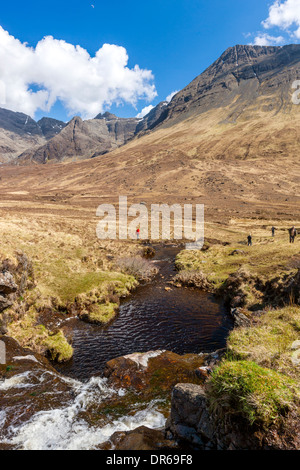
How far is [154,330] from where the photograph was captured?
17109 mm

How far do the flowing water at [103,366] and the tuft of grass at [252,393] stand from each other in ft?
11.9

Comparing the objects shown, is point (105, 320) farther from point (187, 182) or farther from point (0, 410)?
point (187, 182)

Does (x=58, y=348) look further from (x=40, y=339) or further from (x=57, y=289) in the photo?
(x=57, y=289)

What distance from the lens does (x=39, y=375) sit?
10.7m

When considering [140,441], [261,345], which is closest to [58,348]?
[140,441]

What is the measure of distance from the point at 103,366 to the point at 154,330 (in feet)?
16.3

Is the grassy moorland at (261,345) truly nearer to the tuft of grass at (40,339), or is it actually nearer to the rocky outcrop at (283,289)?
the rocky outcrop at (283,289)

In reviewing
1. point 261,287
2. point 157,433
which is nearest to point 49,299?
point 157,433

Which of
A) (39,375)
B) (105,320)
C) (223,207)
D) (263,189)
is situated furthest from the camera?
(263,189)

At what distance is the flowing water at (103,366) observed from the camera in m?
7.67

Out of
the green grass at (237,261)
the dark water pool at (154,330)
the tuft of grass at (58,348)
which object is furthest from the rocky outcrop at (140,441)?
the green grass at (237,261)

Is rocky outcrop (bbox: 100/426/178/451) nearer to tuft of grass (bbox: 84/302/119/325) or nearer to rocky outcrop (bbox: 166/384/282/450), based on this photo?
rocky outcrop (bbox: 166/384/282/450)

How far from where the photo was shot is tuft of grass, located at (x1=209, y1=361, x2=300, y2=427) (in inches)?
181
